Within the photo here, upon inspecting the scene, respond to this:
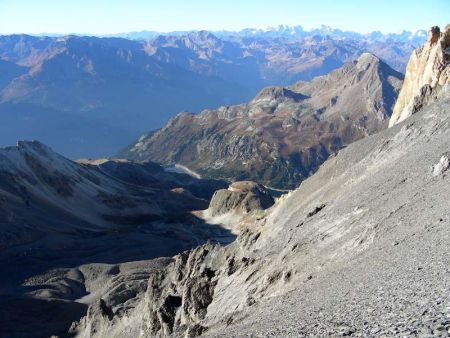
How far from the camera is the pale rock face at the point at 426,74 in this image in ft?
A: 240

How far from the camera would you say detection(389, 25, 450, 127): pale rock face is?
2881 inches

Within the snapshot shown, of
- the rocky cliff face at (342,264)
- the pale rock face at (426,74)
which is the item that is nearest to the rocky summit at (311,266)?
the rocky cliff face at (342,264)

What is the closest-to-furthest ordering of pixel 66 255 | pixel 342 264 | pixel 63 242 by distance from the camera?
1. pixel 342 264
2. pixel 66 255
3. pixel 63 242

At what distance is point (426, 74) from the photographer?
261 ft

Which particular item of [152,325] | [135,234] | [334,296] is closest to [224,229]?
[135,234]

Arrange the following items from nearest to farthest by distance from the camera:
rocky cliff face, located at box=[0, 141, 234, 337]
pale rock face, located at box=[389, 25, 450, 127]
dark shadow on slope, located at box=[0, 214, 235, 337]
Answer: pale rock face, located at box=[389, 25, 450, 127] < dark shadow on slope, located at box=[0, 214, 235, 337] < rocky cliff face, located at box=[0, 141, 234, 337]

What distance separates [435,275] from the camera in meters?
24.5

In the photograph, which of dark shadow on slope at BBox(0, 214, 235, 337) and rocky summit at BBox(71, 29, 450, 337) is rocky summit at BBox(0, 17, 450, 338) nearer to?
rocky summit at BBox(71, 29, 450, 337)

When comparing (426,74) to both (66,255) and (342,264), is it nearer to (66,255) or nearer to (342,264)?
(342,264)

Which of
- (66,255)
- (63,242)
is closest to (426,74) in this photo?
(66,255)

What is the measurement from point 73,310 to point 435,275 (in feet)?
290

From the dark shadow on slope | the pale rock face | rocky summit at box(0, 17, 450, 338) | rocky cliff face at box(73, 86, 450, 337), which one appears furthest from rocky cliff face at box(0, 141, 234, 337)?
the pale rock face

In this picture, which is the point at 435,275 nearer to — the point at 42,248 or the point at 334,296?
the point at 334,296

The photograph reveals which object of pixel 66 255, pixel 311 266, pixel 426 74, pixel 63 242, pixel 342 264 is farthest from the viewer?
pixel 63 242
